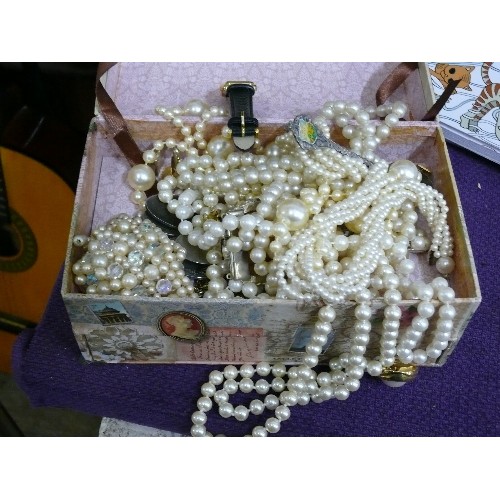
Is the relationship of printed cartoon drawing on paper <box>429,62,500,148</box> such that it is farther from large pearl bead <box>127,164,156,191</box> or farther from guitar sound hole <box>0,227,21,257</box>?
guitar sound hole <box>0,227,21,257</box>

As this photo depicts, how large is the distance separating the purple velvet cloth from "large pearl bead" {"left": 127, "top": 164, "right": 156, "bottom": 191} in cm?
19

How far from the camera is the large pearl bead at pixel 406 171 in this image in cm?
70

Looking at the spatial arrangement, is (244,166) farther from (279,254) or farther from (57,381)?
(57,381)

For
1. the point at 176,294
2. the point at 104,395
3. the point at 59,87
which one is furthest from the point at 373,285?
the point at 59,87

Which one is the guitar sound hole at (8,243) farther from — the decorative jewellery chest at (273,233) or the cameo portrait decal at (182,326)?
the cameo portrait decal at (182,326)

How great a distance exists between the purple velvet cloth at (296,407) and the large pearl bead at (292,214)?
199 mm

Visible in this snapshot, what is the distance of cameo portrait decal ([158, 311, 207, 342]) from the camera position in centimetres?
61

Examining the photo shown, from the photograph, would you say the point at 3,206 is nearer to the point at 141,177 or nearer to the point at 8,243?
the point at 8,243

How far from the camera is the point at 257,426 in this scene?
67 cm

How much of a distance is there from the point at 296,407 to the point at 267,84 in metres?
0.45

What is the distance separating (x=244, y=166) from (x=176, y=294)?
0.65 feet

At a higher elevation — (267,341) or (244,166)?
(244,166)

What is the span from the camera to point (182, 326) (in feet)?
2.04

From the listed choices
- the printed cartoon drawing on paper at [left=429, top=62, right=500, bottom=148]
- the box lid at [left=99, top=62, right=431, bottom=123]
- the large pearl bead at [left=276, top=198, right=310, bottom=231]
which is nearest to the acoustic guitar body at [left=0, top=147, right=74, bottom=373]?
the box lid at [left=99, top=62, right=431, bottom=123]
